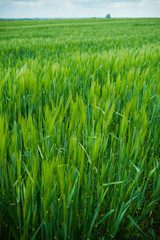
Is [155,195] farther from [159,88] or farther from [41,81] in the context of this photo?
[41,81]

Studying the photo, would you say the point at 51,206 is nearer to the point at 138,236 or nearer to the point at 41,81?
the point at 138,236

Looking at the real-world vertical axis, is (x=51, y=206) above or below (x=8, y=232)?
above

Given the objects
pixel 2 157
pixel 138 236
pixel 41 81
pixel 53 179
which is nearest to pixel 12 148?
pixel 2 157

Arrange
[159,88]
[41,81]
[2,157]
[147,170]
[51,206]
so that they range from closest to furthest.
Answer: [51,206], [2,157], [147,170], [159,88], [41,81]

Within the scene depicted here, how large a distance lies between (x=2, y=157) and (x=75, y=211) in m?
0.27

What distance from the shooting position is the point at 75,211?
18.5 inches

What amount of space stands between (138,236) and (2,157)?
47cm

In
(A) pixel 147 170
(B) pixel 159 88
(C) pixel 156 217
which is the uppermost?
(B) pixel 159 88

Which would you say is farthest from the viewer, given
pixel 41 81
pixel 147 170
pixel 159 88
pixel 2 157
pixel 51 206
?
pixel 41 81

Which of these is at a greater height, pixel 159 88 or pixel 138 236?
pixel 159 88

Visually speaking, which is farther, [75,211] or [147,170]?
[147,170]

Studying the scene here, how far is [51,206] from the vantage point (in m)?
0.44

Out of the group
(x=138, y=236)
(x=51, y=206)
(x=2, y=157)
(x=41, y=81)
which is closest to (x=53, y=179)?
(x=51, y=206)

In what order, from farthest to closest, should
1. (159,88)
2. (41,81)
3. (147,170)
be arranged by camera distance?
(41,81)
(159,88)
(147,170)
